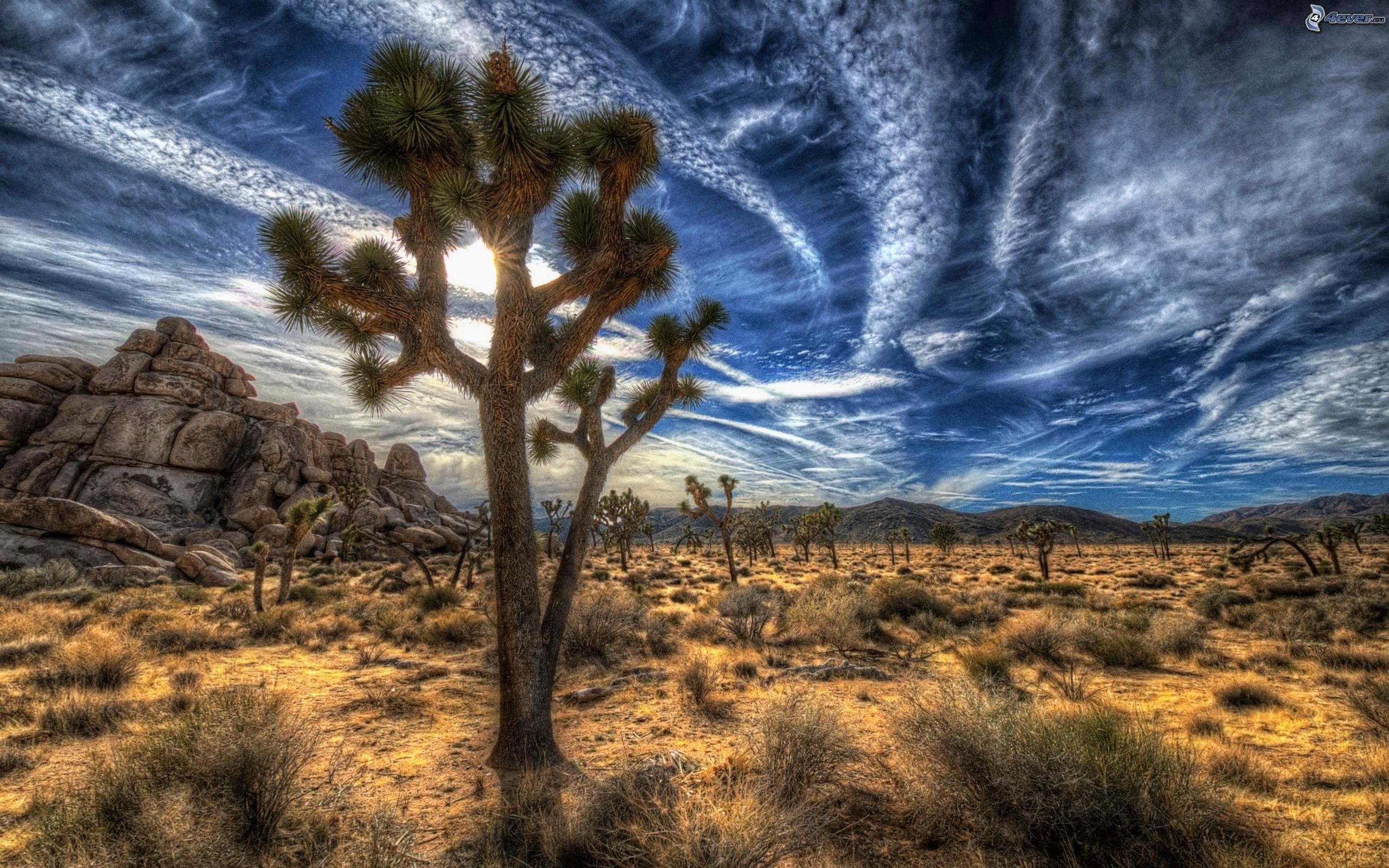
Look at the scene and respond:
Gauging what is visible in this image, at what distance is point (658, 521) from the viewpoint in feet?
600

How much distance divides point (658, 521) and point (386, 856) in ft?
598

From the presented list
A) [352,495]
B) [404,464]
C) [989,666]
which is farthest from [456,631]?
[404,464]

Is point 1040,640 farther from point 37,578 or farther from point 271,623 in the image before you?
point 37,578

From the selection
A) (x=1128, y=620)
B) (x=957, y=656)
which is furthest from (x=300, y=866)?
(x=1128, y=620)

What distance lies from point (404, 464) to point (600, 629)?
54711 mm

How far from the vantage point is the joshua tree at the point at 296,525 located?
16375mm

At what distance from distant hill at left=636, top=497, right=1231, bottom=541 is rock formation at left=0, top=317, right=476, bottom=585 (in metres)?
59.2

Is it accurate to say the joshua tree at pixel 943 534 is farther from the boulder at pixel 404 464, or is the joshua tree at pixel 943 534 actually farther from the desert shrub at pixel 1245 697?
the boulder at pixel 404 464

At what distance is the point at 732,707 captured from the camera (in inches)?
295

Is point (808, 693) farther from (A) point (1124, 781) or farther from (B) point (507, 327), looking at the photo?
(B) point (507, 327)

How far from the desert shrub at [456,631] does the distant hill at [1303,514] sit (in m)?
129

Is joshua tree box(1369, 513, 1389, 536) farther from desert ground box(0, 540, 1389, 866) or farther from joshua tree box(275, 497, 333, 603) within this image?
joshua tree box(275, 497, 333, 603)

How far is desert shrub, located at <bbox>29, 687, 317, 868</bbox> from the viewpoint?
9.73ft

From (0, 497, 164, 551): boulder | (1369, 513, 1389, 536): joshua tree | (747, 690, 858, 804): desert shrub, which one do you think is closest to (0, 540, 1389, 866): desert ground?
(747, 690, 858, 804): desert shrub
